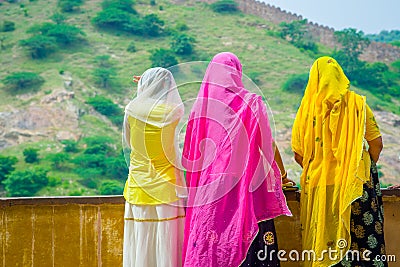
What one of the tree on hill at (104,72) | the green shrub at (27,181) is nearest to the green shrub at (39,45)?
the tree on hill at (104,72)

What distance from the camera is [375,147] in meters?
2.02

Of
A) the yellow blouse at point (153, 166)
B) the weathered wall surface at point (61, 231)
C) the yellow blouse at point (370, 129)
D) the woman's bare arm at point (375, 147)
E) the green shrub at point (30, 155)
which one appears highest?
the yellow blouse at point (370, 129)

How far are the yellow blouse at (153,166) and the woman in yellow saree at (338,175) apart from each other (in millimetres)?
469

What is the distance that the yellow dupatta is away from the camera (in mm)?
1931

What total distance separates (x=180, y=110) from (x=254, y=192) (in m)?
0.38

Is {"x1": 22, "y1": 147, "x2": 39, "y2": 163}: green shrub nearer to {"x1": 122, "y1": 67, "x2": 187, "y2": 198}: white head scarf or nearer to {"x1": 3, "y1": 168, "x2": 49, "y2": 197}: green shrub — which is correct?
{"x1": 3, "y1": 168, "x2": 49, "y2": 197}: green shrub

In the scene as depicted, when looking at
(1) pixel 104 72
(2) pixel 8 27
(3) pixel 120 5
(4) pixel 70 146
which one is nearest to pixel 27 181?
(4) pixel 70 146

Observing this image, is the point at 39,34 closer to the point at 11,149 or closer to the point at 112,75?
the point at 112,75

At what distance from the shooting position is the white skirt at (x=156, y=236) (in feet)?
6.42

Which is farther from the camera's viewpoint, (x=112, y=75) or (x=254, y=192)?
(x=112, y=75)

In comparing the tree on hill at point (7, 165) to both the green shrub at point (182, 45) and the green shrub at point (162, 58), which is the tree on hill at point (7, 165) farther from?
the green shrub at point (182, 45)

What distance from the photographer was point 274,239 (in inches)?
73.3

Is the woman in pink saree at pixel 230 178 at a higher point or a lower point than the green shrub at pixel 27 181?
higher

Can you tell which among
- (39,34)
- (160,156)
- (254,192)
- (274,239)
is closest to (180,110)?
(160,156)
